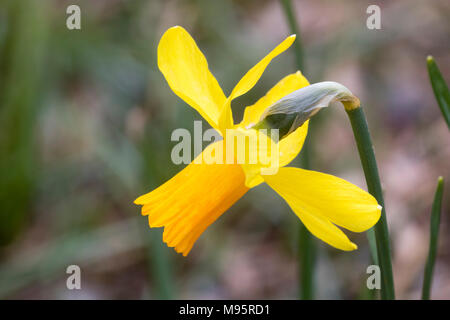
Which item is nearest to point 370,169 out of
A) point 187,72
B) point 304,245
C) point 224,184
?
point 224,184

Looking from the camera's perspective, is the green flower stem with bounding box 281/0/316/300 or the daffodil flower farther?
the green flower stem with bounding box 281/0/316/300

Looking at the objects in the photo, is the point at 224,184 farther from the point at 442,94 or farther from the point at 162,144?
the point at 162,144

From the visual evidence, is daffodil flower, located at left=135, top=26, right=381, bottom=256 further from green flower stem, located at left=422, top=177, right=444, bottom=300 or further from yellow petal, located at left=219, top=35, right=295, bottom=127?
green flower stem, located at left=422, top=177, right=444, bottom=300

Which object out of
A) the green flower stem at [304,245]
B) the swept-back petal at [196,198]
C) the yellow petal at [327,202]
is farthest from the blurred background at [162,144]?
the yellow petal at [327,202]

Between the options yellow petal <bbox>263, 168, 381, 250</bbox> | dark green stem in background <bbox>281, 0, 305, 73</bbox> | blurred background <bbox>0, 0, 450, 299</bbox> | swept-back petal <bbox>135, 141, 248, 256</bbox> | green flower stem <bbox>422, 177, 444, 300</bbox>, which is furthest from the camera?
blurred background <bbox>0, 0, 450, 299</bbox>

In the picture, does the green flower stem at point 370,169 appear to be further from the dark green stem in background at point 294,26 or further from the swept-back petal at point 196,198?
the dark green stem in background at point 294,26

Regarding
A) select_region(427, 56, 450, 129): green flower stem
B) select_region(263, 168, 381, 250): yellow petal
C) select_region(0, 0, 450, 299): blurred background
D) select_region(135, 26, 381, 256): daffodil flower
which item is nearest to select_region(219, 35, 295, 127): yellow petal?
select_region(135, 26, 381, 256): daffodil flower
